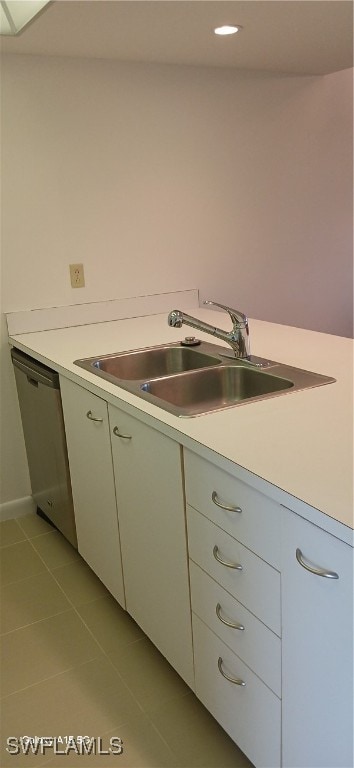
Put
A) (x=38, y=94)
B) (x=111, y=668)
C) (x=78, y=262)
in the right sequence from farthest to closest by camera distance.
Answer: (x=78, y=262)
(x=38, y=94)
(x=111, y=668)

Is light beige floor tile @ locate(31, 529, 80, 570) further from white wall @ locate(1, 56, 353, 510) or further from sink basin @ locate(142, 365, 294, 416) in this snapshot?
sink basin @ locate(142, 365, 294, 416)

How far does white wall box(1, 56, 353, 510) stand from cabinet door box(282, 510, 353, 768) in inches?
72.4

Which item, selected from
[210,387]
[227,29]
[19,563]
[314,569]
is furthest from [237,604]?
[227,29]

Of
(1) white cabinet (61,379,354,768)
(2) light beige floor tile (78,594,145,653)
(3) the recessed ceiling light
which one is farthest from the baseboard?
(3) the recessed ceiling light

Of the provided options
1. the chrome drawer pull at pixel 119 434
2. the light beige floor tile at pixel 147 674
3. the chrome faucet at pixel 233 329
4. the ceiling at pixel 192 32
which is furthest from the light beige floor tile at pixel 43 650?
the ceiling at pixel 192 32

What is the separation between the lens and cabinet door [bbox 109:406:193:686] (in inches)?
60.3

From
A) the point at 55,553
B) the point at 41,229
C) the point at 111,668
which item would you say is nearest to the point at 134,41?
the point at 41,229

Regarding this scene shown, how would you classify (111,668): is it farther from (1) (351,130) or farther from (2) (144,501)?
(1) (351,130)

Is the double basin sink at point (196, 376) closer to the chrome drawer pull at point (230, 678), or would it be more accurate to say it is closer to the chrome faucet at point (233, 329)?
the chrome faucet at point (233, 329)

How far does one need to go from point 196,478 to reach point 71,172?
1.67 meters

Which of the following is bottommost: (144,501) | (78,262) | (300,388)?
(144,501)

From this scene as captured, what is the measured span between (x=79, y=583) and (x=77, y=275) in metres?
1.28

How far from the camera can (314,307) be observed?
3533 millimetres

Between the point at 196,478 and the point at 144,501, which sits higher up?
the point at 196,478
